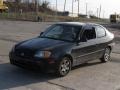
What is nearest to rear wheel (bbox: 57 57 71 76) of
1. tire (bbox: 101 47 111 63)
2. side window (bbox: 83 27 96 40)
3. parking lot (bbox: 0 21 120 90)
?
parking lot (bbox: 0 21 120 90)

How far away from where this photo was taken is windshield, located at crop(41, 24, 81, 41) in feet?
33.5

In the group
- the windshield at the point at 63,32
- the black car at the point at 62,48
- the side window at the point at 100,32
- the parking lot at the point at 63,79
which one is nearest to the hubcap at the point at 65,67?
the black car at the point at 62,48

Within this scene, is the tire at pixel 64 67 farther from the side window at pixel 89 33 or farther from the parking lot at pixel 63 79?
the side window at pixel 89 33

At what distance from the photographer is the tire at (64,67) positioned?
9219 mm

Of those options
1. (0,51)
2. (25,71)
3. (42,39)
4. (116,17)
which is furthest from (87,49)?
(116,17)

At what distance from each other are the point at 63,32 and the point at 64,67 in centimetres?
146

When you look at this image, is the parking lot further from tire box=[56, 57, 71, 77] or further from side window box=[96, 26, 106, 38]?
side window box=[96, 26, 106, 38]

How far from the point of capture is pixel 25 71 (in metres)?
9.65

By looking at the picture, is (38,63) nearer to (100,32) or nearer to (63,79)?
(63,79)

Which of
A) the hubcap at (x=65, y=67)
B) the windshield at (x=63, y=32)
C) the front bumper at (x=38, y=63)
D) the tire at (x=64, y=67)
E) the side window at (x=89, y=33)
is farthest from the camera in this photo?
the side window at (x=89, y=33)

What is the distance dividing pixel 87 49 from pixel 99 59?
6.31 ft

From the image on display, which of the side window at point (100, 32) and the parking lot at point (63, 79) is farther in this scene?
the side window at point (100, 32)

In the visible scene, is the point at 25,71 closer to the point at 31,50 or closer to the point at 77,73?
the point at 31,50

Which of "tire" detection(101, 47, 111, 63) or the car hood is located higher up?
the car hood
